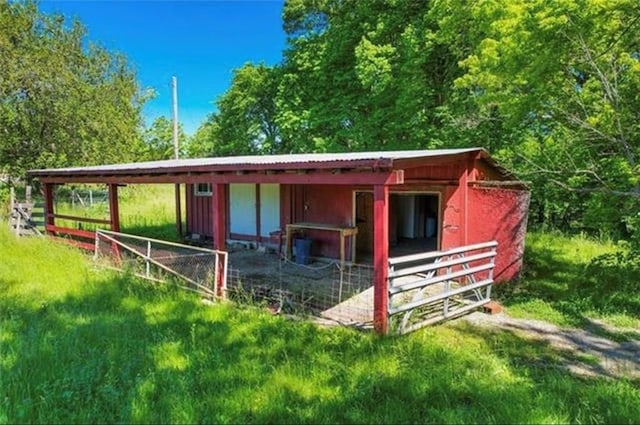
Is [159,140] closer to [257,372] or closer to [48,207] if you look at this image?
[48,207]

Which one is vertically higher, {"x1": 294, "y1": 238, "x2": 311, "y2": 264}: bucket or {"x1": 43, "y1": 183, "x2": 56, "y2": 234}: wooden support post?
{"x1": 43, "y1": 183, "x2": 56, "y2": 234}: wooden support post

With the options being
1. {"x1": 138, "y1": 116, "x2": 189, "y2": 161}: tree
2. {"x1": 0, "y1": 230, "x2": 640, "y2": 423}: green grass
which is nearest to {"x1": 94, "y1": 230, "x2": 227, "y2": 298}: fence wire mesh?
{"x1": 0, "y1": 230, "x2": 640, "y2": 423}: green grass

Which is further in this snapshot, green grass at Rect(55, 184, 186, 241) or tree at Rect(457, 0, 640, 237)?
green grass at Rect(55, 184, 186, 241)

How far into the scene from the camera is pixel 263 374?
12.8 ft

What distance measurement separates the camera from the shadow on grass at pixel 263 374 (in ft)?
10.6

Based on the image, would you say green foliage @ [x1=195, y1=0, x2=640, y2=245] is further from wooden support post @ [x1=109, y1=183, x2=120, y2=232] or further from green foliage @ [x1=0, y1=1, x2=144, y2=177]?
wooden support post @ [x1=109, y1=183, x2=120, y2=232]

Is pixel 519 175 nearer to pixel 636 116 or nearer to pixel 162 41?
pixel 636 116

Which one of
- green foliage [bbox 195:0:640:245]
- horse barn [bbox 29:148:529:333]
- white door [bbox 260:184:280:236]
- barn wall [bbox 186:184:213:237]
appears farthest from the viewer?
barn wall [bbox 186:184:213:237]

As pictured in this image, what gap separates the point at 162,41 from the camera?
766 inches

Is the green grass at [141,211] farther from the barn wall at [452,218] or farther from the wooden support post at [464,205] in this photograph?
the wooden support post at [464,205]

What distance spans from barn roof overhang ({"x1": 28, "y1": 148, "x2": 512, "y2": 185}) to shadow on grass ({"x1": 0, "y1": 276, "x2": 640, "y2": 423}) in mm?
1999

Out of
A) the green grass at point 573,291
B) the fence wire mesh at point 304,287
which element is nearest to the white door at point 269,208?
the fence wire mesh at point 304,287

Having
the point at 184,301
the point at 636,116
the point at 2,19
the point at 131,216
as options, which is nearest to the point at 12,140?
the point at 2,19

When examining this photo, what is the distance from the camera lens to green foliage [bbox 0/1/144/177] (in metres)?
17.4
